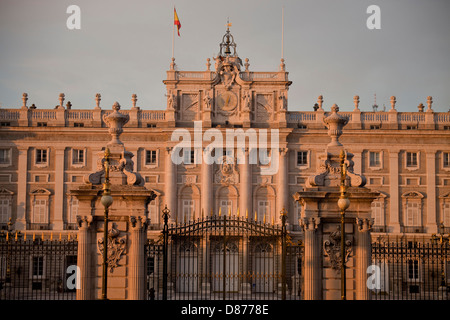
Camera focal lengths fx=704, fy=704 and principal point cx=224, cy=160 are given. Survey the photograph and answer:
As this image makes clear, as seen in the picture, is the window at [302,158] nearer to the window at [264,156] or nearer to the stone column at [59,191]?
the window at [264,156]

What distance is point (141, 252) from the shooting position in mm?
25281

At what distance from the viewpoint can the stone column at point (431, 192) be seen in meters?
60.8

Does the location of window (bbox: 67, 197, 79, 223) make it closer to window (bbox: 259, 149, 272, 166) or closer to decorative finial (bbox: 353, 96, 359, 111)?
window (bbox: 259, 149, 272, 166)

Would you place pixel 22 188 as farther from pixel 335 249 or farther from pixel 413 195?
pixel 335 249

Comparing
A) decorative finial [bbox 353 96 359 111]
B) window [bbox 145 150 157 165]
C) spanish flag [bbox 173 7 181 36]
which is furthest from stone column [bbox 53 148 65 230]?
decorative finial [bbox 353 96 359 111]

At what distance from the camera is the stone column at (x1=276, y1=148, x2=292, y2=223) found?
60500 millimetres

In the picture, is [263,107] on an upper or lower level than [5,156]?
upper

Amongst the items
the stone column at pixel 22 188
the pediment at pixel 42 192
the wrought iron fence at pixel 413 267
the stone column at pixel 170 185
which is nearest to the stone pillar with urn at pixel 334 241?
the wrought iron fence at pixel 413 267

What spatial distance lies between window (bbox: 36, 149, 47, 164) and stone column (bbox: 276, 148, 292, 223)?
20.5 m

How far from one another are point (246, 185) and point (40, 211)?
17.9 metres

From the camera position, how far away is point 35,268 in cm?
5797

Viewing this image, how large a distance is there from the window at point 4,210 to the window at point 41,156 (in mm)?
4353

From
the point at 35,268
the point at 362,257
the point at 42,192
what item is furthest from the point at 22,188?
the point at 362,257
